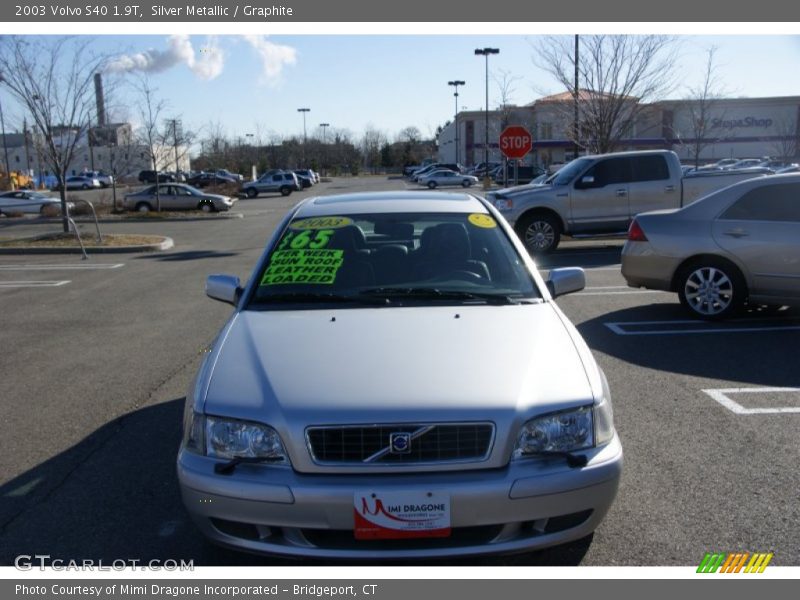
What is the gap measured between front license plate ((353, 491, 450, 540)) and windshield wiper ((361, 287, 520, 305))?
1.52m

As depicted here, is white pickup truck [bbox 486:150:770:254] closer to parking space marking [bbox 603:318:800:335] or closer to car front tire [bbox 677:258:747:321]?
car front tire [bbox 677:258:747:321]

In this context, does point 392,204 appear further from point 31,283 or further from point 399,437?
point 31,283

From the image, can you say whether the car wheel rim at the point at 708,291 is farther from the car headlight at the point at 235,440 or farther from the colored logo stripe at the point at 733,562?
the car headlight at the point at 235,440

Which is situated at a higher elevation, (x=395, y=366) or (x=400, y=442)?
(x=395, y=366)

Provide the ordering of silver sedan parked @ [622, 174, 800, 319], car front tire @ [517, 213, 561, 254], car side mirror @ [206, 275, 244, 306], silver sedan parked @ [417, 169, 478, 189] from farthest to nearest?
Result: silver sedan parked @ [417, 169, 478, 189]
car front tire @ [517, 213, 561, 254]
silver sedan parked @ [622, 174, 800, 319]
car side mirror @ [206, 275, 244, 306]

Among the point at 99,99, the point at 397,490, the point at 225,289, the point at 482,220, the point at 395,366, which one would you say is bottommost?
the point at 397,490

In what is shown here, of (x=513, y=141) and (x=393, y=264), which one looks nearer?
(x=393, y=264)

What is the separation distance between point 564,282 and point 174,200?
109 ft

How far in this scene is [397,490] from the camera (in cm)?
295

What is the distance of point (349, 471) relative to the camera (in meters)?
3.03

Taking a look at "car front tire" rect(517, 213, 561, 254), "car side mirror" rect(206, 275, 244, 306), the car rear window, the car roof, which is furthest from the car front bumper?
"car front tire" rect(517, 213, 561, 254)

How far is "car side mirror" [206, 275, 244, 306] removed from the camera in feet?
15.8

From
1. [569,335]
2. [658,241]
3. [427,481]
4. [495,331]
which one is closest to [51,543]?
[427,481]

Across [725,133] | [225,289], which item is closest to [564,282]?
[225,289]
